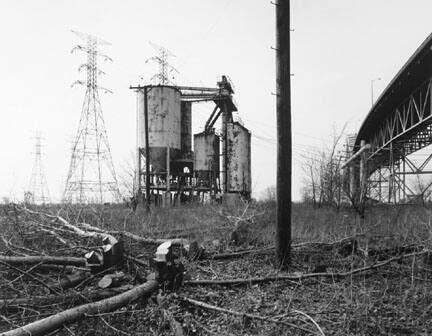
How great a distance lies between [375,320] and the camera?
13.6 feet

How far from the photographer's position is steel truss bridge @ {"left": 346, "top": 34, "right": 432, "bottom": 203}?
15.5m

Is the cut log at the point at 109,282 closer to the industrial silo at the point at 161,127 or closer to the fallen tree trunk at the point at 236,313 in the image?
the fallen tree trunk at the point at 236,313

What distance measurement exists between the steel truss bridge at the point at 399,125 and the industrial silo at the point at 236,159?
11199mm

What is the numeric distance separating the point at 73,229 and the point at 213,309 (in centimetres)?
510

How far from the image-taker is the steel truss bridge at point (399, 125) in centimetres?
1546

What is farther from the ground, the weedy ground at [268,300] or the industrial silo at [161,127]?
the industrial silo at [161,127]

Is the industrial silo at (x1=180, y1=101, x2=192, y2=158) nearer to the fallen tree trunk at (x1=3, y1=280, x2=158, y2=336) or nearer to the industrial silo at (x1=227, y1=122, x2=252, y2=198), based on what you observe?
the industrial silo at (x1=227, y1=122, x2=252, y2=198)

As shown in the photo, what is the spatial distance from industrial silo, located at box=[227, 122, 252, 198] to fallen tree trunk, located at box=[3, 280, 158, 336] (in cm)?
2860

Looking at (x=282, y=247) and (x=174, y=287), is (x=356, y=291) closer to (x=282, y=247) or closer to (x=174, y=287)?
(x=282, y=247)

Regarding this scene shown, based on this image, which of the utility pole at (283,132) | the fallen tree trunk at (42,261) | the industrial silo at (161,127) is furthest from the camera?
the industrial silo at (161,127)

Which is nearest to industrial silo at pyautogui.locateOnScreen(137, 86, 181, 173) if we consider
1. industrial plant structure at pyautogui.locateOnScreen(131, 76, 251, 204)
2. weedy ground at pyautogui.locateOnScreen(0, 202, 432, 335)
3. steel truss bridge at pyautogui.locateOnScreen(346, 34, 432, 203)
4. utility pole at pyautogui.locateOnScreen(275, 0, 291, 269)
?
industrial plant structure at pyautogui.locateOnScreen(131, 76, 251, 204)

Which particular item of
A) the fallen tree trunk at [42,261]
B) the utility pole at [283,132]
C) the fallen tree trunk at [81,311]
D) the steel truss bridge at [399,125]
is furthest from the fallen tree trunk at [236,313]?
the steel truss bridge at [399,125]

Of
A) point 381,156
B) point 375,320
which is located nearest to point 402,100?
point 381,156

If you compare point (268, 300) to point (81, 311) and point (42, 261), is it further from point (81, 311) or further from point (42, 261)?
point (42, 261)
